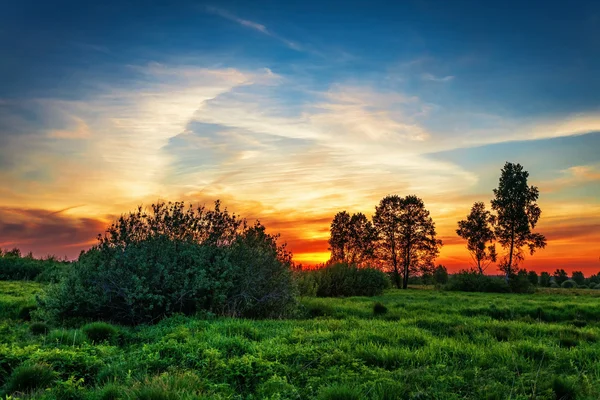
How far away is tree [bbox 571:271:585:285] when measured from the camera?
68831mm

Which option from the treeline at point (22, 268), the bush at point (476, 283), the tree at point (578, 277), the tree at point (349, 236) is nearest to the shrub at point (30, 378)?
the treeline at point (22, 268)

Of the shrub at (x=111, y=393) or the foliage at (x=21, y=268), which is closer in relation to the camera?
the shrub at (x=111, y=393)

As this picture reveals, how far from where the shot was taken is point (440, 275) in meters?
57.3

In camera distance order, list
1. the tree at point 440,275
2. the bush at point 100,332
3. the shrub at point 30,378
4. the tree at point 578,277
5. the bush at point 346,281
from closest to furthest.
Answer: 1. the shrub at point 30,378
2. the bush at point 100,332
3. the bush at point 346,281
4. the tree at point 440,275
5. the tree at point 578,277

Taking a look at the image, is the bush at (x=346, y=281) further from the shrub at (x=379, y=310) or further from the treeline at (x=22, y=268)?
the treeline at (x=22, y=268)

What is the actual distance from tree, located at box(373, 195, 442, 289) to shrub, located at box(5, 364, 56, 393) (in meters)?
56.0

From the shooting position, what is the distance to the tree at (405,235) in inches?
2391

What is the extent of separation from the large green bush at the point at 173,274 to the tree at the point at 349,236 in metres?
49.7

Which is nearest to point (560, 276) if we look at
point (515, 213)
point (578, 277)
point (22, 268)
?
point (578, 277)

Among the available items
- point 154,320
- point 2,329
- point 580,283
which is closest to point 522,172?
point 580,283

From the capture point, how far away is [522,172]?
180ft

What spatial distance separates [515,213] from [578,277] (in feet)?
90.9

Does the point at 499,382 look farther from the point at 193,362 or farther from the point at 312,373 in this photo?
the point at 193,362

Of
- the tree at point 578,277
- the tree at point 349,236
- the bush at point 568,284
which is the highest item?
the tree at point 349,236
